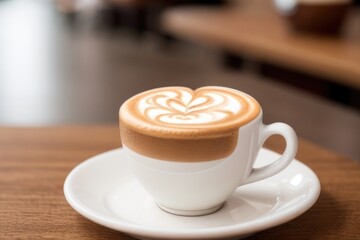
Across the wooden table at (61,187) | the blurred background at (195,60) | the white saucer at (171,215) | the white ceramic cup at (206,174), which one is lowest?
the blurred background at (195,60)

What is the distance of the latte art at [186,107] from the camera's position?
423 mm

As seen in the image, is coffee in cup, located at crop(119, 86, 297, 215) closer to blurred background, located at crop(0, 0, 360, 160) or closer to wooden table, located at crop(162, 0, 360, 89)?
blurred background, located at crop(0, 0, 360, 160)

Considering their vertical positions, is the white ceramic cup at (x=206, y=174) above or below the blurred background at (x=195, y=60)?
above

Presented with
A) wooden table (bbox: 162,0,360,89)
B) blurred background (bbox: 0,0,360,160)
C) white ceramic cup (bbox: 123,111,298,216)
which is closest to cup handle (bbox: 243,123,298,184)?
white ceramic cup (bbox: 123,111,298,216)

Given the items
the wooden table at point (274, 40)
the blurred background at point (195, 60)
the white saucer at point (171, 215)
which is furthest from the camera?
the wooden table at point (274, 40)

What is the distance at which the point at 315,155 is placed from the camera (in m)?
0.62

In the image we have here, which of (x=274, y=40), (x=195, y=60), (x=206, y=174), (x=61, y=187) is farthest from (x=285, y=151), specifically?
(x=195, y=60)

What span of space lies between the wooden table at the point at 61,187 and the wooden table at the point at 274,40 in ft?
1.88

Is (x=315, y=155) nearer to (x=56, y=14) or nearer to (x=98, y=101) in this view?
(x=98, y=101)

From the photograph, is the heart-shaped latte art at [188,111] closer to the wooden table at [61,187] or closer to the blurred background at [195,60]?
the wooden table at [61,187]

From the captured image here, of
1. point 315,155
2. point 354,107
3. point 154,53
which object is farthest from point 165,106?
point 154,53

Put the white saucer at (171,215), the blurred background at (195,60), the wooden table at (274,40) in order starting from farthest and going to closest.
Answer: the wooden table at (274,40) → the blurred background at (195,60) → the white saucer at (171,215)

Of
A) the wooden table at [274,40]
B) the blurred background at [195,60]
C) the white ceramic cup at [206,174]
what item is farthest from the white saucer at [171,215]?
the wooden table at [274,40]

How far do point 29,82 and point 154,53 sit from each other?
2.74 feet
